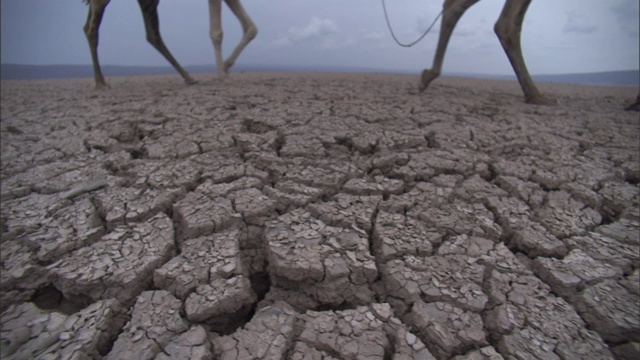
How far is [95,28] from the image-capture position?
11.7 feet

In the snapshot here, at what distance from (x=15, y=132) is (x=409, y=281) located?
10.8 feet

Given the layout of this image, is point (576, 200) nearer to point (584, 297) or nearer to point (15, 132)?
point (584, 297)

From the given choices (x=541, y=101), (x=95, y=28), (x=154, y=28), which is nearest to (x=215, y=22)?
(x=154, y=28)

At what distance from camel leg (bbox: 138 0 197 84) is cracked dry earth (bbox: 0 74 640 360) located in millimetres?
2097

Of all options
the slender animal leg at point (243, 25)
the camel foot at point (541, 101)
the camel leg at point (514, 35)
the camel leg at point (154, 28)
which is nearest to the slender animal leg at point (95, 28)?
the camel leg at point (154, 28)

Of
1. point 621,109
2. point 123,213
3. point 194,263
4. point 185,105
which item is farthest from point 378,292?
point 621,109

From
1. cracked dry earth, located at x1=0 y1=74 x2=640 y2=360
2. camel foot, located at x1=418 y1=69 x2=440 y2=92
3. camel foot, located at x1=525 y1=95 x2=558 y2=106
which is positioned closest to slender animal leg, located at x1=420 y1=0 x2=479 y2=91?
camel foot, located at x1=418 y1=69 x2=440 y2=92

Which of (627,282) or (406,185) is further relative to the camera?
(406,185)

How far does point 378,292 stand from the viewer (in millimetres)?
1073

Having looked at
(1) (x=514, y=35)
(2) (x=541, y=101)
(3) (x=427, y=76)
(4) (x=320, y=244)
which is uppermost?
(1) (x=514, y=35)

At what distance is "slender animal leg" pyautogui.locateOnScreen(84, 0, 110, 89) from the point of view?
10.3ft

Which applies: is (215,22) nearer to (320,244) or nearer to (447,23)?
(447,23)

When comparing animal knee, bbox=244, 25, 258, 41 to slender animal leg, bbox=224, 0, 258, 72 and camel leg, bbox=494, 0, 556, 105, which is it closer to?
slender animal leg, bbox=224, 0, 258, 72

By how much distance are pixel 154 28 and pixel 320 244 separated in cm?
413
